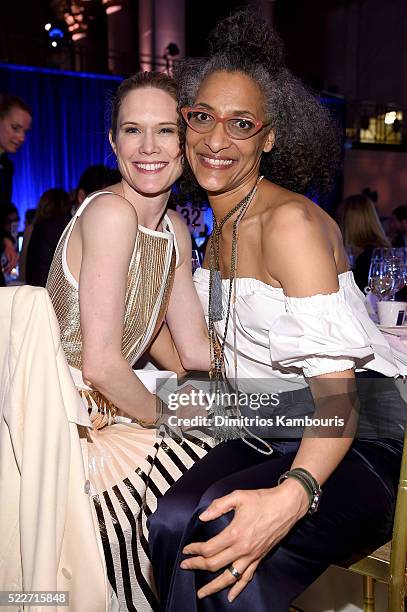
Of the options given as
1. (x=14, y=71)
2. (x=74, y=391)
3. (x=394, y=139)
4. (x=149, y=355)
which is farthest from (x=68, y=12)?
(x=74, y=391)

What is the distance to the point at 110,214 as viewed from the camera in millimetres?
1716

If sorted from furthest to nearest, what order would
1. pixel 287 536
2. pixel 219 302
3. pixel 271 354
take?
pixel 219 302 < pixel 271 354 < pixel 287 536

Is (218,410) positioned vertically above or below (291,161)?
below

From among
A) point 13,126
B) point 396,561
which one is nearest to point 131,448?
point 396,561

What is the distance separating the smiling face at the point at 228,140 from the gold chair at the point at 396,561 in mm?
741

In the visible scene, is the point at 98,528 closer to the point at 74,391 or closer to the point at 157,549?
the point at 157,549

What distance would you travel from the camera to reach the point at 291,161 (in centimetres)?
179

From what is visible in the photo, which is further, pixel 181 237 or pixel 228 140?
pixel 181 237

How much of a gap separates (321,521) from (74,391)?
58 cm

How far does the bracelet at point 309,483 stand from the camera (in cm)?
132

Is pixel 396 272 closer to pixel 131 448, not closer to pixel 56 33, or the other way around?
pixel 131 448

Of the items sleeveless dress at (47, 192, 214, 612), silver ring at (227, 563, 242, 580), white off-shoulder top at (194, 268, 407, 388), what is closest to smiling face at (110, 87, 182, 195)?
sleeveless dress at (47, 192, 214, 612)

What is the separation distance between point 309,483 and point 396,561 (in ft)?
0.91

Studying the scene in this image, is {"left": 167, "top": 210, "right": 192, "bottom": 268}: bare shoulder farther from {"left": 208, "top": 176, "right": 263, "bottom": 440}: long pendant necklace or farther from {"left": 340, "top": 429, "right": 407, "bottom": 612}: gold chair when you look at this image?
{"left": 340, "top": 429, "right": 407, "bottom": 612}: gold chair
